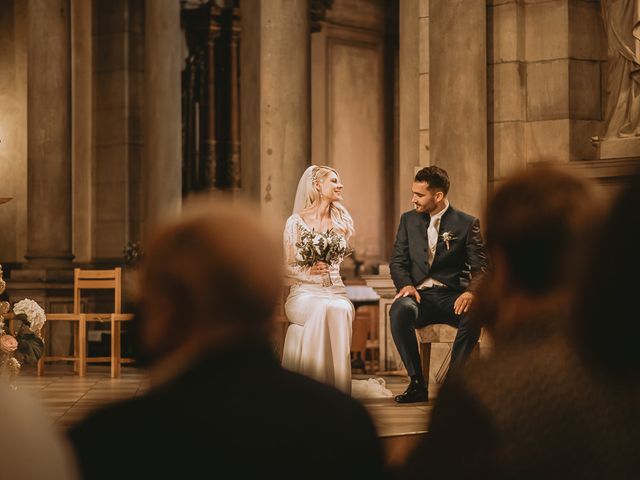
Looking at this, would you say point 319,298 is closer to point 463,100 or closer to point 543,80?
point 463,100

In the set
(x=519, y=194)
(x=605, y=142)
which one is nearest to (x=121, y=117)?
(x=605, y=142)

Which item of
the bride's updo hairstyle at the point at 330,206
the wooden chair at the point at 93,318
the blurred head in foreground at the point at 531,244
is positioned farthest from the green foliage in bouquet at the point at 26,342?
the blurred head in foreground at the point at 531,244

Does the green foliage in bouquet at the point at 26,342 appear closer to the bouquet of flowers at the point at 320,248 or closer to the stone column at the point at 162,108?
the bouquet of flowers at the point at 320,248

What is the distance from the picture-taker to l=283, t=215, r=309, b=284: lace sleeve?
8.30 m

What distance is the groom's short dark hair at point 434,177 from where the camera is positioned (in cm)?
780

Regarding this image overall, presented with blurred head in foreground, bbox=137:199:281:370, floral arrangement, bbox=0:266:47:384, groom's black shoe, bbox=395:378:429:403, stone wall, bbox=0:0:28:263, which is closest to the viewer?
blurred head in foreground, bbox=137:199:281:370

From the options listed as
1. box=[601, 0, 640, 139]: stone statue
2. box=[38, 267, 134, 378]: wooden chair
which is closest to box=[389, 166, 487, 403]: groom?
box=[601, 0, 640, 139]: stone statue

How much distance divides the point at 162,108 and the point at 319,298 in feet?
20.6

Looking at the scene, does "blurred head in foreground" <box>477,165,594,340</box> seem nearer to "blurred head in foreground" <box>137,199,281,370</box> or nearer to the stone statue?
"blurred head in foreground" <box>137,199,281,370</box>

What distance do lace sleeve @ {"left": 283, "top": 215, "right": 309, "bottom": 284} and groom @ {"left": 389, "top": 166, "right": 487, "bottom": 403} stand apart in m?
0.69

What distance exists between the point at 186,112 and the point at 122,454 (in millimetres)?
14886

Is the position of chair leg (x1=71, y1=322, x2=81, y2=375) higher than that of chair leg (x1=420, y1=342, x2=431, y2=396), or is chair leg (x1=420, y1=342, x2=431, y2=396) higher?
chair leg (x1=420, y1=342, x2=431, y2=396)

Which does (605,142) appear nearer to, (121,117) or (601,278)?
(601,278)

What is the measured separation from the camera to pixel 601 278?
1820mm
